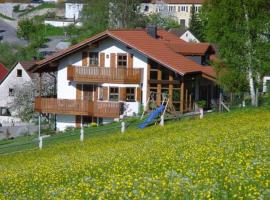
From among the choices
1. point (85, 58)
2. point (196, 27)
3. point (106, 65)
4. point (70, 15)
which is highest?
point (70, 15)

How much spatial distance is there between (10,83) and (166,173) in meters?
57.8

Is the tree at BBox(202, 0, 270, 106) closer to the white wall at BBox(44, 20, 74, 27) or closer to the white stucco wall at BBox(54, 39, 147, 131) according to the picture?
the white stucco wall at BBox(54, 39, 147, 131)

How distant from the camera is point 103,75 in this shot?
53438 mm

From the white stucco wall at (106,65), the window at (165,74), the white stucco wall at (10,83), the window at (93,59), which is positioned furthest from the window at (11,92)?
the window at (165,74)

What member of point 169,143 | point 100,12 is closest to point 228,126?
point 169,143

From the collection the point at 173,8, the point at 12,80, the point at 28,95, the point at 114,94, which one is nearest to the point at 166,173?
the point at 114,94

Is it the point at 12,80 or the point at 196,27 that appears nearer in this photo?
the point at 12,80

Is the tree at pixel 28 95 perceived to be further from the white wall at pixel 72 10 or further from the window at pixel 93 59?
the white wall at pixel 72 10

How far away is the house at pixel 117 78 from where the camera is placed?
172 ft

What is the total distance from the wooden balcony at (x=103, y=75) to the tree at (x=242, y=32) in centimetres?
853

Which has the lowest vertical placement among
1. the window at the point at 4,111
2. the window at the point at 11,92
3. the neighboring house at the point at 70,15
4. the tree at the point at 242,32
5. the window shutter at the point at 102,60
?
the window at the point at 4,111

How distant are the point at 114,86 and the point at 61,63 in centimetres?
507

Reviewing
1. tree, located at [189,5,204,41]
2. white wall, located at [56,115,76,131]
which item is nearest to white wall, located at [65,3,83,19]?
tree, located at [189,5,204,41]

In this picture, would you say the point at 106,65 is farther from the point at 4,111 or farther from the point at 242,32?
the point at 4,111
